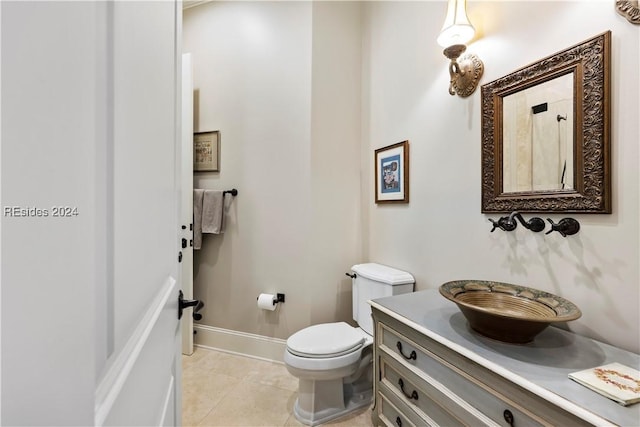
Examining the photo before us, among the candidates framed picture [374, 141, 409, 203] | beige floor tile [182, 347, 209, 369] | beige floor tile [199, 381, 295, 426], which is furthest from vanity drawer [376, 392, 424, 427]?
beige floor tile [182, 347, 209, 369]

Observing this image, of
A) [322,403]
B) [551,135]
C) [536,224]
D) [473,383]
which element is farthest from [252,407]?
[551,135]

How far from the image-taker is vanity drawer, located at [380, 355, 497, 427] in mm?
936

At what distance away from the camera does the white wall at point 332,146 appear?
1.43 meters

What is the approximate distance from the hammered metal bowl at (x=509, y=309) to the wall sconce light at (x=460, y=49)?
97 centimetres

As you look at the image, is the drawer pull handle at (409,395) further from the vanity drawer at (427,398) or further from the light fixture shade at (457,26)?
the light fixture shade at (457,26)

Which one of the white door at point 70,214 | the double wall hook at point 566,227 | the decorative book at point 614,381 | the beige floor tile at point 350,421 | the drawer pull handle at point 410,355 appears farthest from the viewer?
the beige floor tile at point 350,421

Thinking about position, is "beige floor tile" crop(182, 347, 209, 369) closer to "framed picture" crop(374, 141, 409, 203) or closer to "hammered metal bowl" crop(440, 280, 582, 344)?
"framed picture" crop(374, 141, 409, 203)

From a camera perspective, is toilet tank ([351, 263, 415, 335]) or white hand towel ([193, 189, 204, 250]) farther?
white hand towel ([193, 189, 204, 250])

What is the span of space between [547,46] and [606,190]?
2.03 ft

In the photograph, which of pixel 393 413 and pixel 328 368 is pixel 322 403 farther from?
pixel 393 413

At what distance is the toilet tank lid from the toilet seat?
1.17 ft

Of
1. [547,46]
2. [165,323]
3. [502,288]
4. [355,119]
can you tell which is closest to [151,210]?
[165,323]

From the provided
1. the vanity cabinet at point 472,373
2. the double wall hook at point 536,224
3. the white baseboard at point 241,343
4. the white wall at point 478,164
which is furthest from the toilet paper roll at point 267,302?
the double wall hook at point 536,224

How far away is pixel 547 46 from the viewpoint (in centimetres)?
113
